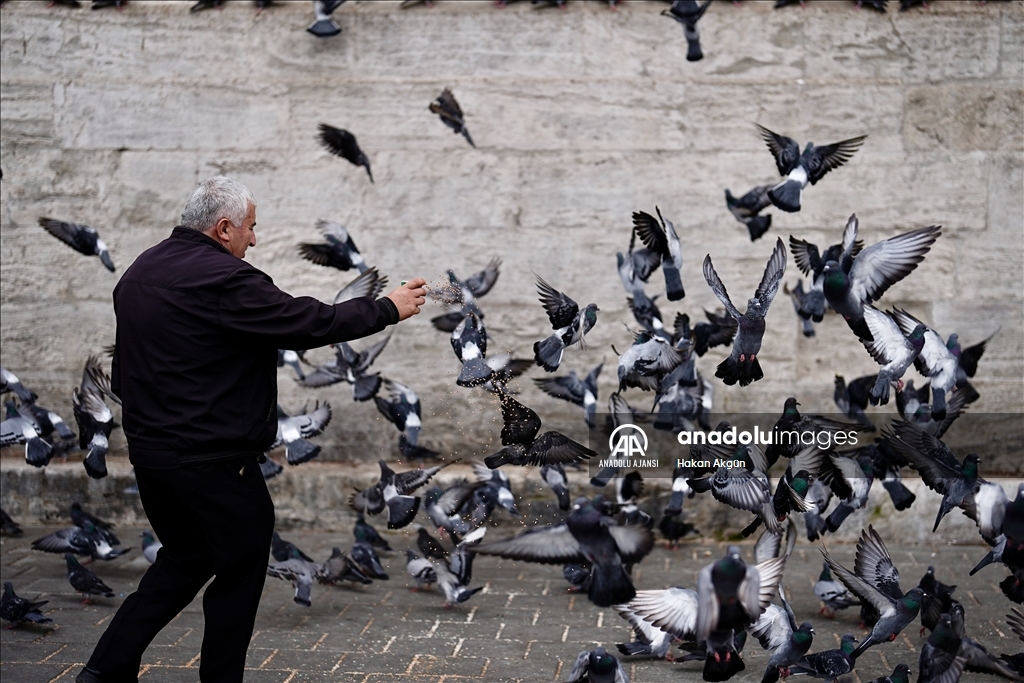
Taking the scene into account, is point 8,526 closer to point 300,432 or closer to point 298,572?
point 300,432

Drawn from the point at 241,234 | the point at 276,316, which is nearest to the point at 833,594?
the point at 276,316

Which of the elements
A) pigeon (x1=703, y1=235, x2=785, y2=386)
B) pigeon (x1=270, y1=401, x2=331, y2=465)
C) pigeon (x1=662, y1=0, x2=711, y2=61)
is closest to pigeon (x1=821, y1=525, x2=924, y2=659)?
pigeon (x1=703, y1=235, x2=785, y2=386)

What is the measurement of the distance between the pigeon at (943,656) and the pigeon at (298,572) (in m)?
2.66

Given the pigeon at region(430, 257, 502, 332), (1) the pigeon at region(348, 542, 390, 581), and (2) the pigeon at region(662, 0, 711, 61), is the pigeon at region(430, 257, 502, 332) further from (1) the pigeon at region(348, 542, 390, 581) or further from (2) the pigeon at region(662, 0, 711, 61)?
(2) the pigeon at region(662, 0, 711, 61)

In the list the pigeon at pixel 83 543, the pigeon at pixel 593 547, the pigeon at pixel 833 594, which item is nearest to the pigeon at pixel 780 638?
the pigeon at pixel 593 547

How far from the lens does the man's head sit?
390 cm

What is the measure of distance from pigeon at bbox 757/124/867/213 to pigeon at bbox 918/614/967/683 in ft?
6.87

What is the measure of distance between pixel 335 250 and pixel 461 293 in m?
0.86

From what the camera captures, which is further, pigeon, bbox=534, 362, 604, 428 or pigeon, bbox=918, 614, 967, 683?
pigeon, bbox=534, 362, 604, 428

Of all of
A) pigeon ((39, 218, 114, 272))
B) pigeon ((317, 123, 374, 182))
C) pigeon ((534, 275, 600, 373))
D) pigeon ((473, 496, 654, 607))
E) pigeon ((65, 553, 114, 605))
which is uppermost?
pigeon ((317, 123, 374, 182))

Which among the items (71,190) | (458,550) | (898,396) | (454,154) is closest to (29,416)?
(71,190)

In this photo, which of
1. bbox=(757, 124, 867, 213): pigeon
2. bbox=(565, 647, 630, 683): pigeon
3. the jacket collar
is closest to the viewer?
the jacket collar

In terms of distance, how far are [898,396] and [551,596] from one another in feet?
6.41

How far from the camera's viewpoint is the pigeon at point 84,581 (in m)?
5.41
